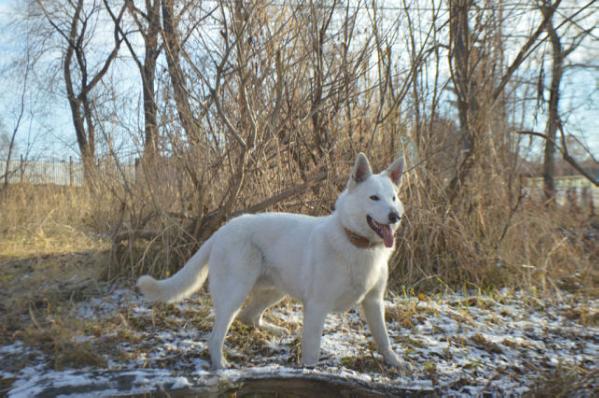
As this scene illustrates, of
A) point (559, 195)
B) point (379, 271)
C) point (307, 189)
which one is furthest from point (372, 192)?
point (559, 195)

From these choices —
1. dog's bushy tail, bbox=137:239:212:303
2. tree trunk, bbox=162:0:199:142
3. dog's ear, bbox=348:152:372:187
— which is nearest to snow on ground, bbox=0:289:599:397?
dog's bushy tail, bbox=137:239:212:303

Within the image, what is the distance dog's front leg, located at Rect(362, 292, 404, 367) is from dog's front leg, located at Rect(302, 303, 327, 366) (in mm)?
361

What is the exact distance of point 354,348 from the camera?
3.68 meters

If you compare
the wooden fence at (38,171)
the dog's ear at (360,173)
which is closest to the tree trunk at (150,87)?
the dog's ear at (360,173)

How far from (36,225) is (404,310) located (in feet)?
23.6

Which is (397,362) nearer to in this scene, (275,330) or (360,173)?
(275,330)

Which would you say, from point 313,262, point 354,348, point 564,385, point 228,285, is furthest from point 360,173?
point 564,385

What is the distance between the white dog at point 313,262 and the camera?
3.18 meters

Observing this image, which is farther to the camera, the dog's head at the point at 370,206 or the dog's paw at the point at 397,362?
the dog's paw at the point at 397,362

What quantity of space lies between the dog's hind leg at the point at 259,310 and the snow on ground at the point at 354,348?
0.08 meters

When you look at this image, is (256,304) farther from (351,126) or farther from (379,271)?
(351,126)

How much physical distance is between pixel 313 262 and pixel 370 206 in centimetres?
53

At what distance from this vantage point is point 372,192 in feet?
10.5

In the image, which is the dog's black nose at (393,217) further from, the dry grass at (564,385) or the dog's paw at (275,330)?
the dog's paw at (275,330)
